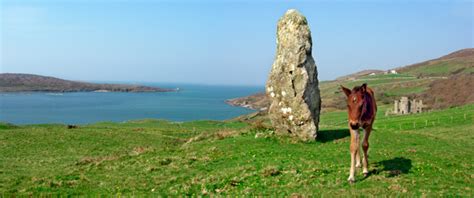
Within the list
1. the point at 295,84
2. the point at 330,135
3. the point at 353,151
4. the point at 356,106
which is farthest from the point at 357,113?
the point at 330,135

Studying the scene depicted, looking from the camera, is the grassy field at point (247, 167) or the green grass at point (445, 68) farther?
the green grass at point (445, 68)

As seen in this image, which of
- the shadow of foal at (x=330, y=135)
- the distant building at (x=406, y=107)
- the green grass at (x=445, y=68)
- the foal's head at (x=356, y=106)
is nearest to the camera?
the foal's head at (x=356, y=106)

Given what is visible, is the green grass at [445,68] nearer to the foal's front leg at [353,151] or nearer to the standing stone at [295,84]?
the standing stone at [295,84]

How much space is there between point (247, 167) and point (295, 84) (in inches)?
363

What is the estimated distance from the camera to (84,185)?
1684 centimetres

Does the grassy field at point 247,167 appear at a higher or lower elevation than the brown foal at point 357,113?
lower

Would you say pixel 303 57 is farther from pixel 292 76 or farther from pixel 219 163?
pixel 219 163

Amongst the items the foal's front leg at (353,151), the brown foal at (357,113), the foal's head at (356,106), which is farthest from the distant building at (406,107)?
the foal's head at (356,106)

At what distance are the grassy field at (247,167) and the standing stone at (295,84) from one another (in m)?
1.10

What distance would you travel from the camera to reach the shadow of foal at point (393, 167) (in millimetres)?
15435

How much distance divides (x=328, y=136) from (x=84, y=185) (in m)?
15.4

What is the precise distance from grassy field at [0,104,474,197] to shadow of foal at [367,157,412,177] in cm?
4

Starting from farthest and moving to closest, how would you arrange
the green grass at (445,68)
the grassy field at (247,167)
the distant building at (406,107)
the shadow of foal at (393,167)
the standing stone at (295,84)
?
the green grass at (445,68) → the distant building at (406,107) → the standing stone at (295,84) → the shadow of foal at (393,167) → the grassy field at (247,167)

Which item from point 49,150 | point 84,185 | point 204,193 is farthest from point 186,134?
point 204,193
